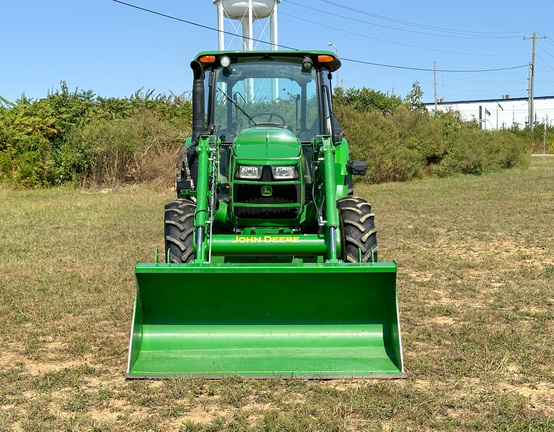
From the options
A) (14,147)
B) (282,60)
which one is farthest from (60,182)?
(282,60)

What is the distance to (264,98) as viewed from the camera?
6.87 m

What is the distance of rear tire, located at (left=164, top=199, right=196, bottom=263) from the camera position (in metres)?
5.93

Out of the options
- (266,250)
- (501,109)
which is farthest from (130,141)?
(501,109)

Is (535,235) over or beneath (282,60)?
beneath

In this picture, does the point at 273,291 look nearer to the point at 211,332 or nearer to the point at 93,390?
the point at 211,332

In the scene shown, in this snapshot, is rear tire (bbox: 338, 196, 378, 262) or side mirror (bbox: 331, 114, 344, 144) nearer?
rear tire (bbox: 338, 196, 378, 262)

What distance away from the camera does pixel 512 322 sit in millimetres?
6059

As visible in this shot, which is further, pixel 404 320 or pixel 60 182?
pixel 60 182

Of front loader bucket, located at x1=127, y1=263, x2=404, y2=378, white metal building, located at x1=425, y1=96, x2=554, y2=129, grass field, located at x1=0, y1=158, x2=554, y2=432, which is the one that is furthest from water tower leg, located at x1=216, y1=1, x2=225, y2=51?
white metal building, located at x1=425, y1=96, x2=554, y2=129

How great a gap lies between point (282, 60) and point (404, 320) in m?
2.69

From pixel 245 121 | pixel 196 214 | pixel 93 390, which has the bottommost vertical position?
pixel 93 390

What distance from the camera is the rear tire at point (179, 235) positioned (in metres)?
5.93

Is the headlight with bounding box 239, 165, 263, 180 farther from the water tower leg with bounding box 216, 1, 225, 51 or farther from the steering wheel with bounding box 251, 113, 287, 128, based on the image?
the water tower leg with bounding box 216, 1, 225, 51

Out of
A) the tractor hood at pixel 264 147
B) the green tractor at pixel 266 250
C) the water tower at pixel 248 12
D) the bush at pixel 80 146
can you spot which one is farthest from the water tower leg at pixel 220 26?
the tractor hood at pixel 264 147
